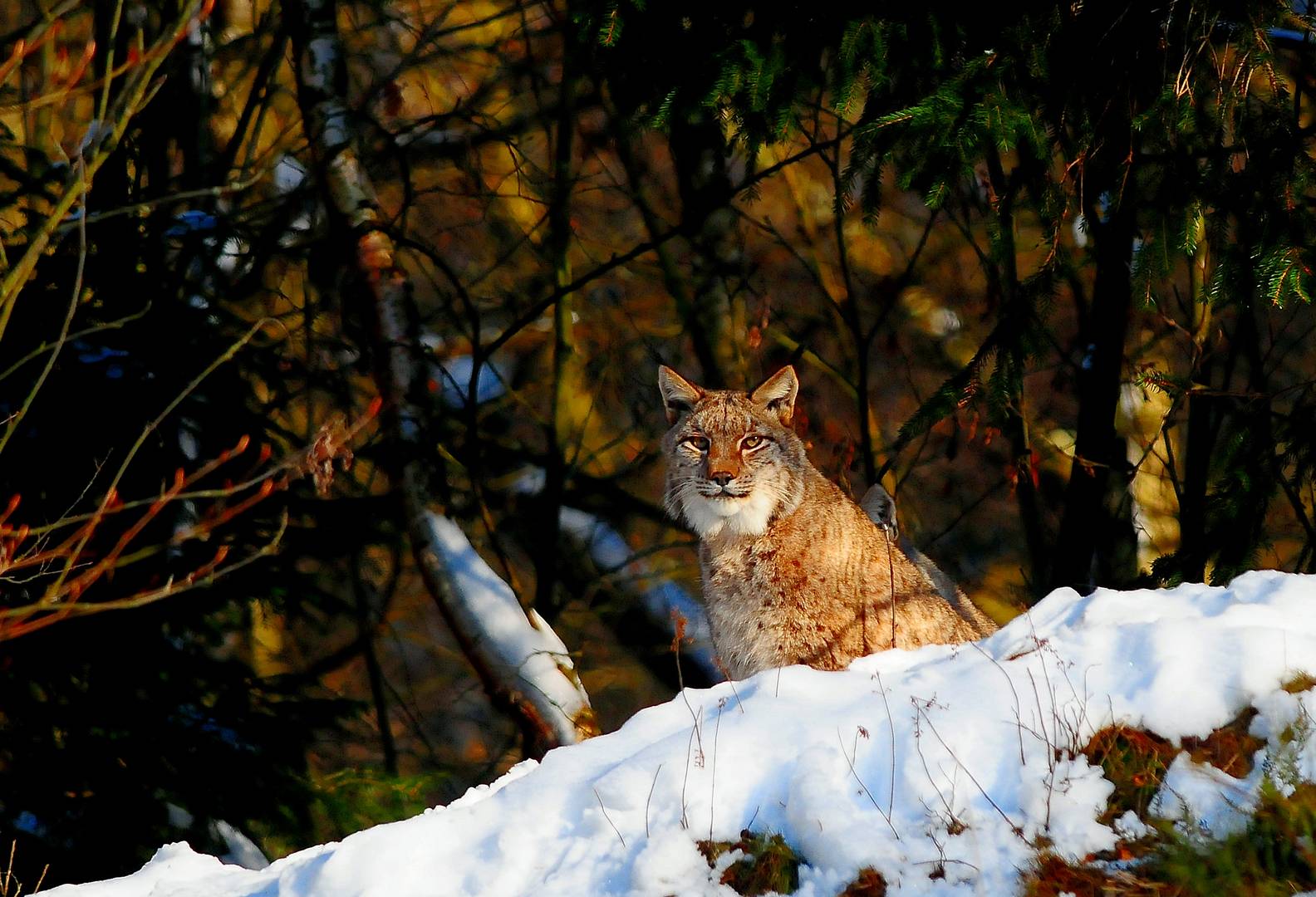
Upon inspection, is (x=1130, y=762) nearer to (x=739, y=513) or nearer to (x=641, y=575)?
(x=739, y=513)

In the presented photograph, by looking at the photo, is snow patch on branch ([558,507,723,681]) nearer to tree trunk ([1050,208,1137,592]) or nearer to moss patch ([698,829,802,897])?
tree trunk ([1050,208,1137,592])

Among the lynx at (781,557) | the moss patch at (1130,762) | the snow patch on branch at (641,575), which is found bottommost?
the snow patch on branch at (641,575)

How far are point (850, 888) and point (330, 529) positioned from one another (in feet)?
20.5

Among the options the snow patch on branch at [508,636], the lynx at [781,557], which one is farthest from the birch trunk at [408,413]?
the lynx at [781,557]

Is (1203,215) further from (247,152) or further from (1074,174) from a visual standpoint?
(247,152)

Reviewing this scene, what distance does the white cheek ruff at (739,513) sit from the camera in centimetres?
628

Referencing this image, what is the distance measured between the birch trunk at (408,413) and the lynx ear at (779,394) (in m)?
2.26

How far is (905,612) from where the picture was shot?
6.30m

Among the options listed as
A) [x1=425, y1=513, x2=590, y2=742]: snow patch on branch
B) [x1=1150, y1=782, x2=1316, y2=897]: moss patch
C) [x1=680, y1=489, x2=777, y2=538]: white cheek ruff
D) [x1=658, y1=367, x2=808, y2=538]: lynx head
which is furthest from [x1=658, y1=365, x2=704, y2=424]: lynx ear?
[x1=1150, y1=782, x2=1316, y2=897]: moss patch

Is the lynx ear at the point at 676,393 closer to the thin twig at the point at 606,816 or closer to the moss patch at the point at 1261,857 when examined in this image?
the thin twig at the point at 606,816

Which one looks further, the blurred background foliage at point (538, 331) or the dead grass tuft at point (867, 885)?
the blurred background foliage at point (538, 331)

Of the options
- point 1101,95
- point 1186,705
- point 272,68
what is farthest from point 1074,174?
point 272,68

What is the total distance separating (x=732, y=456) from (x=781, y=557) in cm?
58

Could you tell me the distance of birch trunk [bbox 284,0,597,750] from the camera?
8.09m
